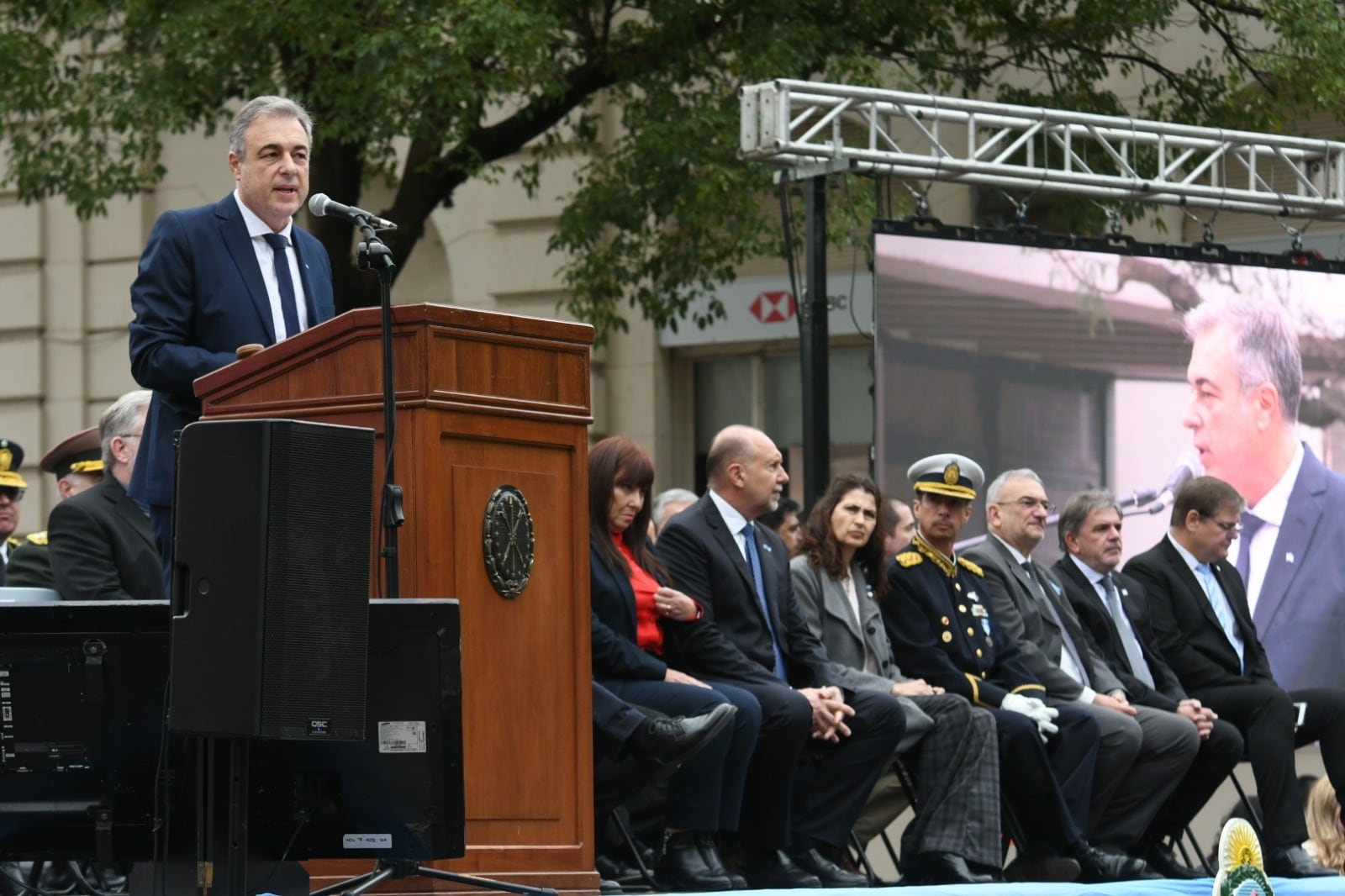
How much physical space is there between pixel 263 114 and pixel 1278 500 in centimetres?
778

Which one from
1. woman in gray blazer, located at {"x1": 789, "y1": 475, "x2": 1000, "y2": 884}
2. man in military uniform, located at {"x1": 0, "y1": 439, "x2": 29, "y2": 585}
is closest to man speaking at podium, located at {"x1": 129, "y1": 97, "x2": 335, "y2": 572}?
woman in gray blazer, located at {"x1": 789, "y1": 475, "x2": 1000, "y2": 884}

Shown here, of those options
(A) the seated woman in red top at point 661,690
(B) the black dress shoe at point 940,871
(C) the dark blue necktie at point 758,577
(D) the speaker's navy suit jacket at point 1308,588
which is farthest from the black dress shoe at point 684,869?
(D) the speaker's navy suit jacket at point 1308,588

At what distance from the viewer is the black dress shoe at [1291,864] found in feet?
30.9

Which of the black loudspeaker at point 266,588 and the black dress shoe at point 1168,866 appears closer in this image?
the black loudspeaker at point 266,588

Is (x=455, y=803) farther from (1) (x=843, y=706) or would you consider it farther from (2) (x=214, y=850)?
(1) (x=843, y=706)

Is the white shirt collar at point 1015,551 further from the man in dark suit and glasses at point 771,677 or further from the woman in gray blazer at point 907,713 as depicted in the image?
the man in dark suit and glasses at point 771,677

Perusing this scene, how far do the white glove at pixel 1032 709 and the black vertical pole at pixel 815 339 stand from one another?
6.69 ft

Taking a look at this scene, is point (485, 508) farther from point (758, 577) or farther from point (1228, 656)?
point (1228, 656)

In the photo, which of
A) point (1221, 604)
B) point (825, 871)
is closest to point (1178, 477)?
point (1221, 604)

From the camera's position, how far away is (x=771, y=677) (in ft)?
26.1

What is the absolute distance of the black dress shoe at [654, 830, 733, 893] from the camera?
284 inches

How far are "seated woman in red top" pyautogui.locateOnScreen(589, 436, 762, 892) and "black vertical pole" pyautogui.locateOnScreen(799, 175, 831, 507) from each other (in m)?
3.00

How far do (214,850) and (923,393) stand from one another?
6.63 m

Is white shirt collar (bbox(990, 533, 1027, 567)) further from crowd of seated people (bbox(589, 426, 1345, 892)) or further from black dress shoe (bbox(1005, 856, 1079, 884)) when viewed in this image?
black dress shoe (bbox(1005, 856, 1079, 884))
